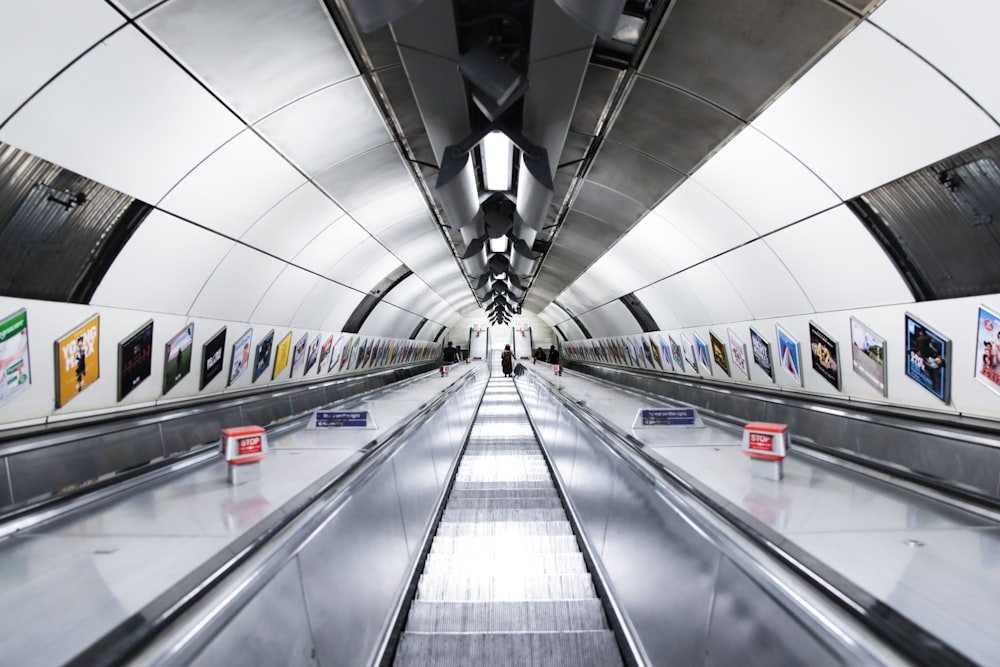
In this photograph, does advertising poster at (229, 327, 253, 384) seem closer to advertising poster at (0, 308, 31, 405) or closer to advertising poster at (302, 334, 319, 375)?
advertising poster at (302, 334, 319, 375)

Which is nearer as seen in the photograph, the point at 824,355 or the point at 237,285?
the point at 824,355

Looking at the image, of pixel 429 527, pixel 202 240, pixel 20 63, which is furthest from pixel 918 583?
pixel 202 240

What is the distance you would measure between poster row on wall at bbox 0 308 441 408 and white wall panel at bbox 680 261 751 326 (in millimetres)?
7977

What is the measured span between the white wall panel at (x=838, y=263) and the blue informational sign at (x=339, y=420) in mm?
5320

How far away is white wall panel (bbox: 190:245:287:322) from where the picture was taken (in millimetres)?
6707

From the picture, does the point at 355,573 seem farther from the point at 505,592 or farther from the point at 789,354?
the point at 789,354

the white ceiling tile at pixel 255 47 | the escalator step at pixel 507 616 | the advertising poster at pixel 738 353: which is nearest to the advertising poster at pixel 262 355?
the white ceiling tile at pixel 255 47

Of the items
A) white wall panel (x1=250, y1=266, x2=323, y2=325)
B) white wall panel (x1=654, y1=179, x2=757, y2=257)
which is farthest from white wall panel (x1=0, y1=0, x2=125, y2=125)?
white wall panel (x1=654, y1=179, x2=757, y2=257)

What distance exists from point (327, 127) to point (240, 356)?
16.0 ft

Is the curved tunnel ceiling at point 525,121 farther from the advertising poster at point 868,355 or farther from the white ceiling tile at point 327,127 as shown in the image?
the advertising poster at point 868,355

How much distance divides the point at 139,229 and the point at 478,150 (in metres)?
3.86

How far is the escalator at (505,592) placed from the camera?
2744 millimetres

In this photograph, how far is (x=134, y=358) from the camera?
5.96 meters

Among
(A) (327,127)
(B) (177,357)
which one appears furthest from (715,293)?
(B) (177,357)
